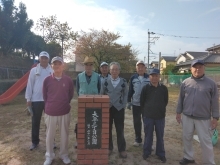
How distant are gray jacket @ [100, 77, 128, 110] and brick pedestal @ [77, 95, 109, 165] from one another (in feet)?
1.47

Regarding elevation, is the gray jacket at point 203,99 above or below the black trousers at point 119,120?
above

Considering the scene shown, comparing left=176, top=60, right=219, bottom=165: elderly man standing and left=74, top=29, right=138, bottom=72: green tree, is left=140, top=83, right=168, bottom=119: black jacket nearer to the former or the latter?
left=176, top=60, right=219, bottom=165: elderly man standing

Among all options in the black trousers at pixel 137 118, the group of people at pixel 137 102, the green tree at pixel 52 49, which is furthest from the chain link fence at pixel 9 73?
the black trousers at pixel 137 118

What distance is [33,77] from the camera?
12.0 feet

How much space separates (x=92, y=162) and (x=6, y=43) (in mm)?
15732

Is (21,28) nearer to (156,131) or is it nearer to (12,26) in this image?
(12,26)

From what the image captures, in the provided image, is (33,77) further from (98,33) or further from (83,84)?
(98,33)

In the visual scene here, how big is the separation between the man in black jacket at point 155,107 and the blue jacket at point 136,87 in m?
0.38

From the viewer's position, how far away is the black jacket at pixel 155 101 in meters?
3.29

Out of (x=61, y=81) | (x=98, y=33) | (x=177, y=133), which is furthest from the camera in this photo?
(x=98, y=33)

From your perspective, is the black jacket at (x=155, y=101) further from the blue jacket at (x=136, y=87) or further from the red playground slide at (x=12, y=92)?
the red playground slide at (x=12, y=92)

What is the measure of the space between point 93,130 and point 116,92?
0.76 m

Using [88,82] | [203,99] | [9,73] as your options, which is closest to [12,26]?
[9,73]

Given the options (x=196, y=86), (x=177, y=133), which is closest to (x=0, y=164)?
(x=196, y=86)
